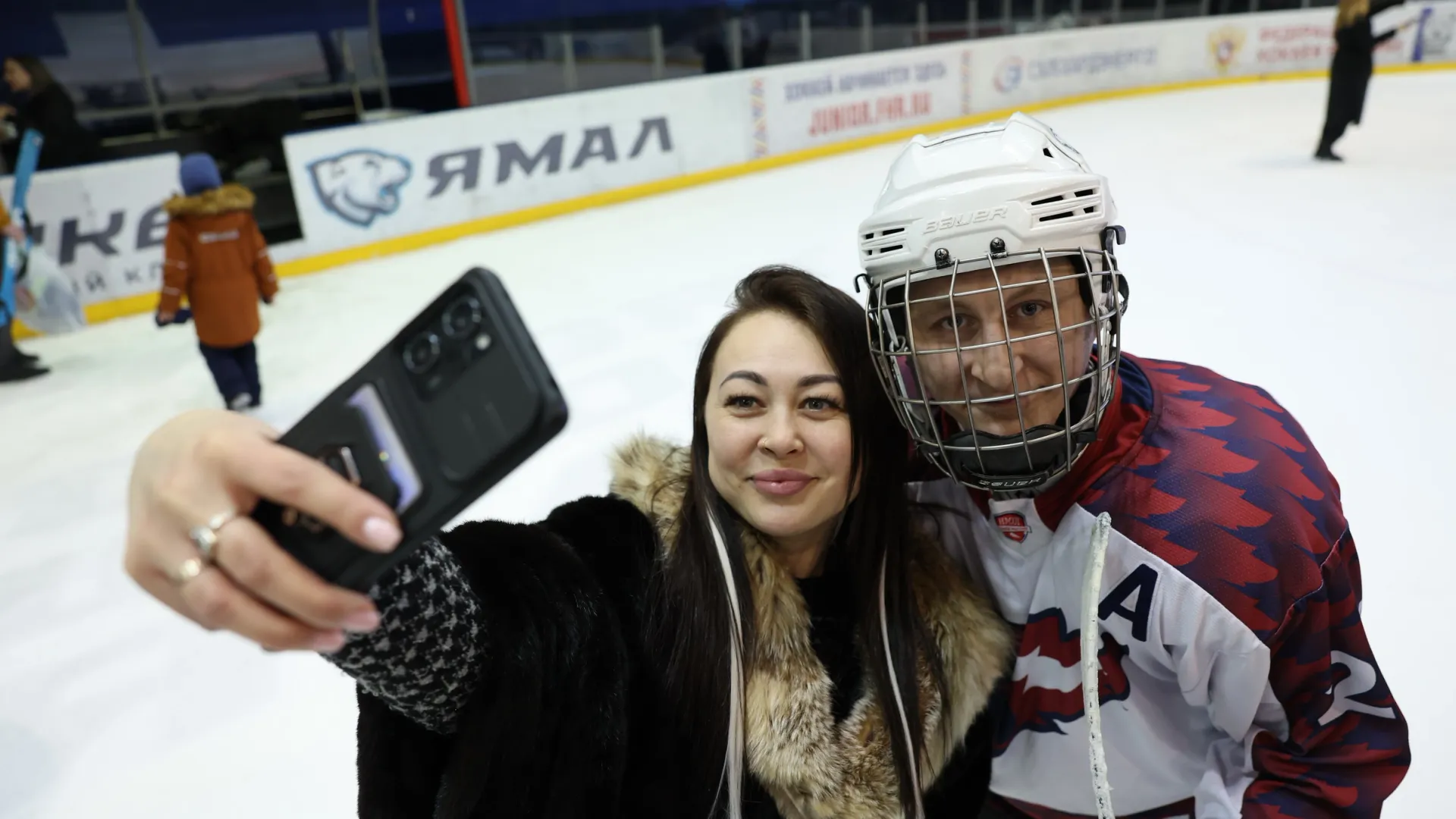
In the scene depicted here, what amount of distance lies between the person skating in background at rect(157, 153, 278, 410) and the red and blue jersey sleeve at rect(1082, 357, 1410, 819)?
3719 mm

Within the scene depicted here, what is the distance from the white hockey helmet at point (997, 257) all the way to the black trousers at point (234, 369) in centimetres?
355

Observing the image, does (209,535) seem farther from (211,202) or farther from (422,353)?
(211,202)

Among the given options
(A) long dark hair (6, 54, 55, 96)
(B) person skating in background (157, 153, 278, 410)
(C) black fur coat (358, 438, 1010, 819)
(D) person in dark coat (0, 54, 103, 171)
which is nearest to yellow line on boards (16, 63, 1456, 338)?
(D) person in dark coat (0, 54, 103, 171)

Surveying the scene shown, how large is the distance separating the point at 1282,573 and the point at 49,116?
666cm

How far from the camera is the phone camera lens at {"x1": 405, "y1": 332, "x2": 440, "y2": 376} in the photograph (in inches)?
23.4

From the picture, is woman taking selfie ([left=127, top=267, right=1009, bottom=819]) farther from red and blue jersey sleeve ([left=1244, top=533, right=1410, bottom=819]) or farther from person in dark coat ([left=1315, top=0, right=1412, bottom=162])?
person in dark coat ([left=1315, top=0, right=1412, bottom=162])

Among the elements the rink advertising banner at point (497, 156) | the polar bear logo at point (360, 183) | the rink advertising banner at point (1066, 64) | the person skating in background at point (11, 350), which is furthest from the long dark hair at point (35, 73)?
the rink advertising banner at point (1066, 64)

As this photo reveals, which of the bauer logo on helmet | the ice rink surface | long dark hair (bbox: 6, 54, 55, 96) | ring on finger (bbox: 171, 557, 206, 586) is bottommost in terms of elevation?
the ice rink surface

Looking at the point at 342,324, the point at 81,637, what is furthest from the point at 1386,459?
the point at 342,324

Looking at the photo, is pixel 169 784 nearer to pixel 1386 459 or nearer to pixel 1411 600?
pixel 1411 600

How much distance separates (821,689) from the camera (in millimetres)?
1025

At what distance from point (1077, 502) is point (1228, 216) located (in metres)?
5.52

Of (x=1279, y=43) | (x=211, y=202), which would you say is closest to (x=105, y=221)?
(x=211, y=202)

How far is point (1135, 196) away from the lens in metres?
6.24
